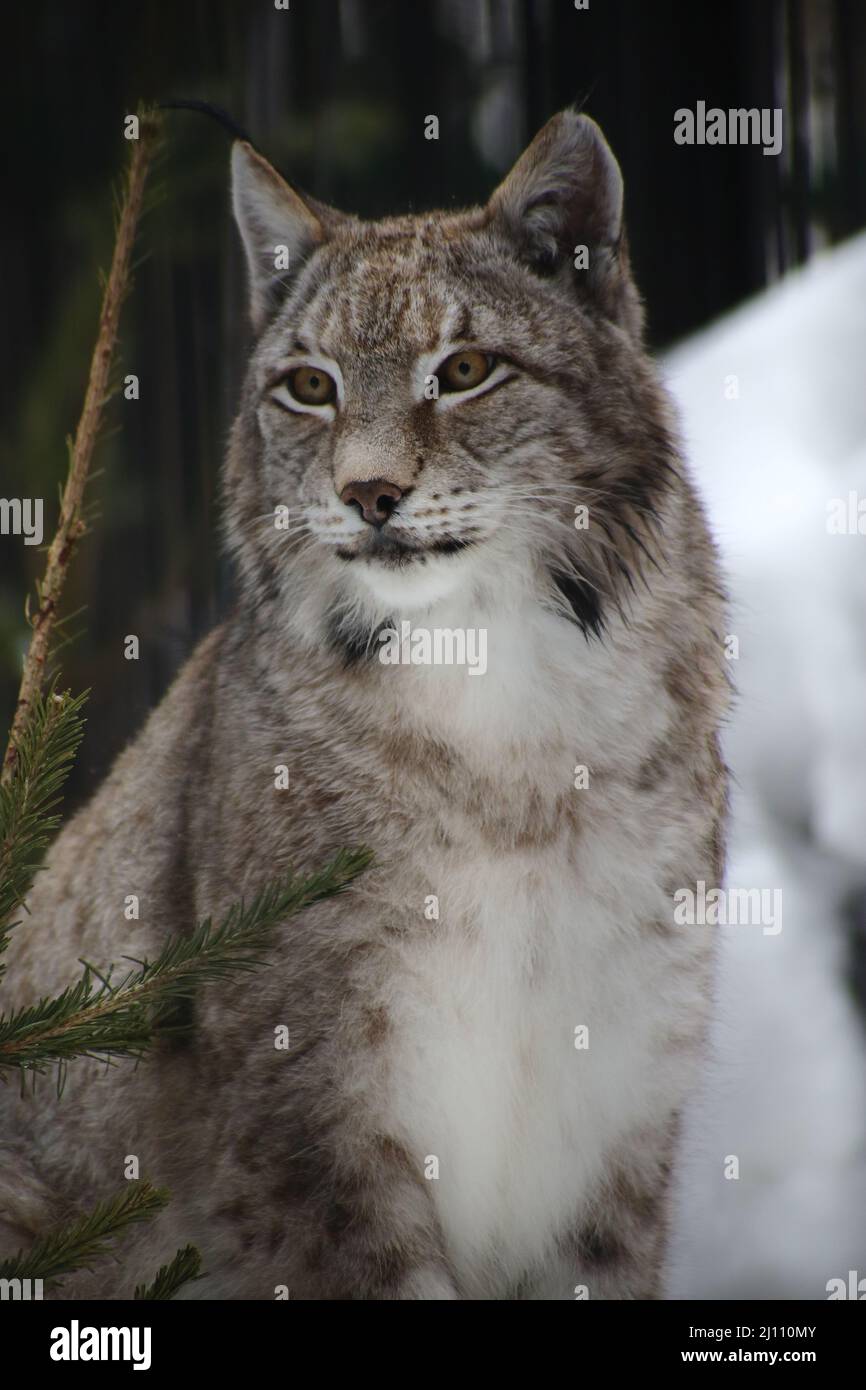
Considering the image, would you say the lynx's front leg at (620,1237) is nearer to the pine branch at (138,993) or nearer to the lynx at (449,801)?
the lynx at (449,801)

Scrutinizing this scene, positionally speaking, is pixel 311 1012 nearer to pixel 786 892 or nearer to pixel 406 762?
pixel 406 762

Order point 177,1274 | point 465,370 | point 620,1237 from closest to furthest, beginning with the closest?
point 177,1274 → point 465,370 → point 620,1237

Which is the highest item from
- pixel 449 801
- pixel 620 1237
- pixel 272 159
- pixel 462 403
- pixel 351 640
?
pixel 272 159

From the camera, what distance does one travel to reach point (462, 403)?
1.94 meters

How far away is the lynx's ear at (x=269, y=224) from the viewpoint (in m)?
2.07

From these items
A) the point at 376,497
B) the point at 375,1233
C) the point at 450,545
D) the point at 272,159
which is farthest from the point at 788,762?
the point at 272,159

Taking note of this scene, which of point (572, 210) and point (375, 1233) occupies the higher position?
point (572, 210)

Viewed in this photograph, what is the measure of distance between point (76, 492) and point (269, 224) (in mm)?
666

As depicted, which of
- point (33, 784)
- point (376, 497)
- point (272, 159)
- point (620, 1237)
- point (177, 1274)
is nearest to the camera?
point (33, 784)

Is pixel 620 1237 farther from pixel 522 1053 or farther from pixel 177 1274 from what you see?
pixel 177 1274

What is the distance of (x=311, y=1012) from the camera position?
6.34ft

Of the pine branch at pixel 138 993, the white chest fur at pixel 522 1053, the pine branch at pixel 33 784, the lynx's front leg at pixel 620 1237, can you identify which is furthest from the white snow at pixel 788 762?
the pine branch at pixel 33 784

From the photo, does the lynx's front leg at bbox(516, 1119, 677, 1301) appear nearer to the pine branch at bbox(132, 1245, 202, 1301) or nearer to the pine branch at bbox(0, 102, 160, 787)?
the pine branch at bbox(132, 1245, 202, 1301)
